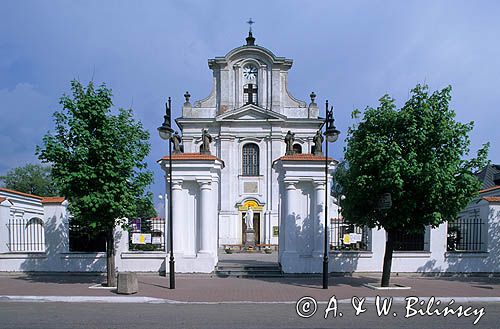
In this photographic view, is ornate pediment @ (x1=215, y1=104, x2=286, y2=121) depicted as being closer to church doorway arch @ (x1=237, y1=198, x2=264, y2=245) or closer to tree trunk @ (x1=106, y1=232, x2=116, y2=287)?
church doorway arch @ (x1=237, y1=198, x2=264, y2=245)

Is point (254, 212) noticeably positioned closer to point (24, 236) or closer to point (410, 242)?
point (410, 242)

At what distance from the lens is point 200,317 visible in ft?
30.1

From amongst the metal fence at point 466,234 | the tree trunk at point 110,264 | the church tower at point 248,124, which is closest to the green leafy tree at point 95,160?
the tree trunk at point 110,264

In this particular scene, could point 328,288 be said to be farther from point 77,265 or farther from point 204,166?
point 77,265

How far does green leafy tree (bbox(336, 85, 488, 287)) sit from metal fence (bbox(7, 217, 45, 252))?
14.4 meters

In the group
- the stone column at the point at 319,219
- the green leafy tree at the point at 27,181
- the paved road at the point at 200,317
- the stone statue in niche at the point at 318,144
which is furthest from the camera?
the green leafy tree at the point at 27,181

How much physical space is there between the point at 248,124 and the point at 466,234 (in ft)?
74.4

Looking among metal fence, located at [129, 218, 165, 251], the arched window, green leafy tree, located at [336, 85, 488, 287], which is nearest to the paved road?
green leafy tree, located at [336, 85, 488, 287]

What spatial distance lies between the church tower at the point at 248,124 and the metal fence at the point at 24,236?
16.8m

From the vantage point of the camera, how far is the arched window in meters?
36.1

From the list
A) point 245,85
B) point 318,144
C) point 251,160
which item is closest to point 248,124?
point 251,160

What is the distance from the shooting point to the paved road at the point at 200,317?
852cm

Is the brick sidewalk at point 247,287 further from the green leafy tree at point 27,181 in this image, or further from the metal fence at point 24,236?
the green leafy tree at point 27,181

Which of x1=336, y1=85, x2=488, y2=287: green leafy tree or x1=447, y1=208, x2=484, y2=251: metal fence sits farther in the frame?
x1=447, y1=208, x2=484, y2=251: metal fence
